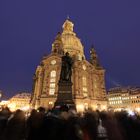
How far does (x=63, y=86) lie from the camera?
2420cm

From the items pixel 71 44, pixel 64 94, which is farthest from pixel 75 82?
pixel 64 94

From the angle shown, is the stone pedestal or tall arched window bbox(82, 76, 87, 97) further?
tall arched window bbox(82, 76, 87, 97)

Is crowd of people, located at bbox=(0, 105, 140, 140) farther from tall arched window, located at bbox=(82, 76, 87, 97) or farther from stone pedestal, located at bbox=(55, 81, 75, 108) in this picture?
tall arched window, located at bbox=(82, 76, 87, 97)

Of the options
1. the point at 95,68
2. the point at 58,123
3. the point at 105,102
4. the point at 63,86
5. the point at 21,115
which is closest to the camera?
the point at 58,123

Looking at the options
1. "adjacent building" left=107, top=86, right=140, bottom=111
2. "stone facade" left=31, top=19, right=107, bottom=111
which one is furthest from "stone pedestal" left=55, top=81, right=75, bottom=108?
"adjacent building" left=107, top=86, right=140, bottom=111

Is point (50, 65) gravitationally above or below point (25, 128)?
above

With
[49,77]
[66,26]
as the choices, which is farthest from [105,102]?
[66,26]

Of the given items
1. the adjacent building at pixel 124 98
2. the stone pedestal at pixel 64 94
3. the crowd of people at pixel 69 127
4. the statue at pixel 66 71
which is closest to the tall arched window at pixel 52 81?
the statue at pixel 66 71

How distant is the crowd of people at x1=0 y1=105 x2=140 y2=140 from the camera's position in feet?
25.6

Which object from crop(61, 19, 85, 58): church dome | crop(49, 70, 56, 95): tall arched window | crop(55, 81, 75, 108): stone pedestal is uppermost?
crop(61, 19, 85, 58): church dome

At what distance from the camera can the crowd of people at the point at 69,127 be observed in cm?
779

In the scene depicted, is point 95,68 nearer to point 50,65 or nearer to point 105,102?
point 105,102

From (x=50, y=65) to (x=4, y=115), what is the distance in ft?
188

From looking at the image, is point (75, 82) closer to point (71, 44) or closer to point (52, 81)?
point (52, 81)
